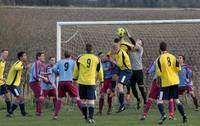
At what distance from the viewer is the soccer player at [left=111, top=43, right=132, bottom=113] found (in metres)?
23.3

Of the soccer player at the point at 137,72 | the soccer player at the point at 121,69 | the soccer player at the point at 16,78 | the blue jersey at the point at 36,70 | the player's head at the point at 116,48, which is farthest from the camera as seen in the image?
the soccer player at the point at 137,72

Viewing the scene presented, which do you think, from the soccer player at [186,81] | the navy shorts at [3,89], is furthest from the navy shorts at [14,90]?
the soccer player at [186,81]

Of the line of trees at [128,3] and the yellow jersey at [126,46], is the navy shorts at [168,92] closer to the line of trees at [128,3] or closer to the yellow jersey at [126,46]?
the yellow jersey at [126,46]

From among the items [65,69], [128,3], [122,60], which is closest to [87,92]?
[65,69]

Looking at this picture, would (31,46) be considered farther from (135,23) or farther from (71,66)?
(71,66)

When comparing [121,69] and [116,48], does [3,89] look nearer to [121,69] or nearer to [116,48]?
[121,69]

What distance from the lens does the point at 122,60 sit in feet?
76.7

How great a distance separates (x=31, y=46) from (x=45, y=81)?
352 inches

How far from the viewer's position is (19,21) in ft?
110

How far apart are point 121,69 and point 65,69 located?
6.76 feet

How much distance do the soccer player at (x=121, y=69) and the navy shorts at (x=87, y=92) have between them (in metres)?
2.56

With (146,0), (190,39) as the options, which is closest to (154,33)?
(190,39)

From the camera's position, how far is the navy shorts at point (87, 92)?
20875 mm

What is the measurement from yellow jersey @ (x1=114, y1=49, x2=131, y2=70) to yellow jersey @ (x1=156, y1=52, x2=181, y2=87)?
2.98 m
